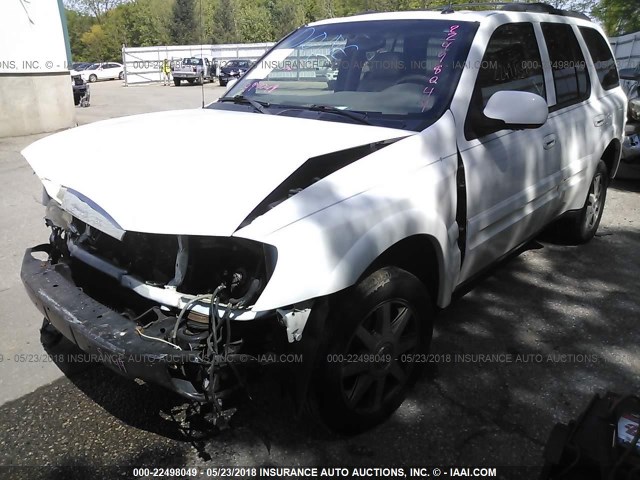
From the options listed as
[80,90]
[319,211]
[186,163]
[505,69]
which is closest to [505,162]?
[505,69]

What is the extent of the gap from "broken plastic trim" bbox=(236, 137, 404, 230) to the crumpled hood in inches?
1.8

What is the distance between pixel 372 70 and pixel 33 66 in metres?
9.92

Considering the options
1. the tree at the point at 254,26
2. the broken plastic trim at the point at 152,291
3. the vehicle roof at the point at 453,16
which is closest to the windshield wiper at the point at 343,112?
the vehicle roof at the point at 453,16

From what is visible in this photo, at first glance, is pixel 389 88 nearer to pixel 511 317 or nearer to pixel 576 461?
pixel 511 317

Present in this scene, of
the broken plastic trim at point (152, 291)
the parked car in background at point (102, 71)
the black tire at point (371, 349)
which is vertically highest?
the broken plastic trim at point (152, 291)

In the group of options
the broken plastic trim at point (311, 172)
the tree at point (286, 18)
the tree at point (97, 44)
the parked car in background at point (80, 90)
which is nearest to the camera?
the broken plastic trim at point (311, 172)

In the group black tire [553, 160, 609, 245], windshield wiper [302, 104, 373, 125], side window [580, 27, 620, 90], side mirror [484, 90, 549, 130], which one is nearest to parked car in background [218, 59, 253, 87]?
side window [580, 27, 620, 90]

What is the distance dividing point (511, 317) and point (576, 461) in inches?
82.9

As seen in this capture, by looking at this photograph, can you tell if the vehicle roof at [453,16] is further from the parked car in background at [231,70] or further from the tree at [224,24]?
the tree at [224,24]

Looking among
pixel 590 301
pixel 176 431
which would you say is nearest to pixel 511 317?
pixel 590 301

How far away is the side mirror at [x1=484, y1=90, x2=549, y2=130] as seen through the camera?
2734 millimetres

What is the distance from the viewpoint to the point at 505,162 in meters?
3.10

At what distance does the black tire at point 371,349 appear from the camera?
220 cm

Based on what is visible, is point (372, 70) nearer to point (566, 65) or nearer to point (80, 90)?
point (566, 65)
